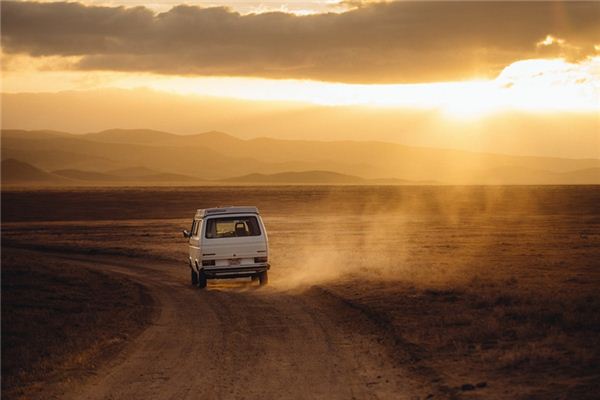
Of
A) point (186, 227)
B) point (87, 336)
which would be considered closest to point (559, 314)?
point (87, 336)

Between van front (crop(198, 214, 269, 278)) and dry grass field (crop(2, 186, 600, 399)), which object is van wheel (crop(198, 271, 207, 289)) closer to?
van front (crop(198, 214, 269, 278))

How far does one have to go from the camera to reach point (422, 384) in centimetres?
1155

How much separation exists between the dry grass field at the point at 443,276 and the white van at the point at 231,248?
1323 mm

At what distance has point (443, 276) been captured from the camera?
2612 centimetres

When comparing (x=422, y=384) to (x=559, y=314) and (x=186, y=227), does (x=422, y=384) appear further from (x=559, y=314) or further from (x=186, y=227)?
(x=186, y=227)

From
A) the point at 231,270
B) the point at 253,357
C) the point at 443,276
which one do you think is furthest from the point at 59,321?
the point at 443,276

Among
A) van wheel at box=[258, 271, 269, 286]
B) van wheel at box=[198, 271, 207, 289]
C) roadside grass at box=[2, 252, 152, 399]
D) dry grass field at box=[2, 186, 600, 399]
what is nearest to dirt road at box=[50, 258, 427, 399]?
dry grass field at box=[2, 186, 600, 399]

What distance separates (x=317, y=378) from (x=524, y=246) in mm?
31204

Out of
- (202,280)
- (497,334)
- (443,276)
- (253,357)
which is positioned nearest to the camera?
(253,357)

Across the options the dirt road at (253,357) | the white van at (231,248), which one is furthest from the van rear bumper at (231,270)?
the dirt road at (253,357)

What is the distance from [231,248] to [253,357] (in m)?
11.2

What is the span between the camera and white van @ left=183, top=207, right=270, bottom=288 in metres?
24.7

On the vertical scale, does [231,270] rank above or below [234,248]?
below

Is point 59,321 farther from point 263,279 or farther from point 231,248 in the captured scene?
point 263,279
